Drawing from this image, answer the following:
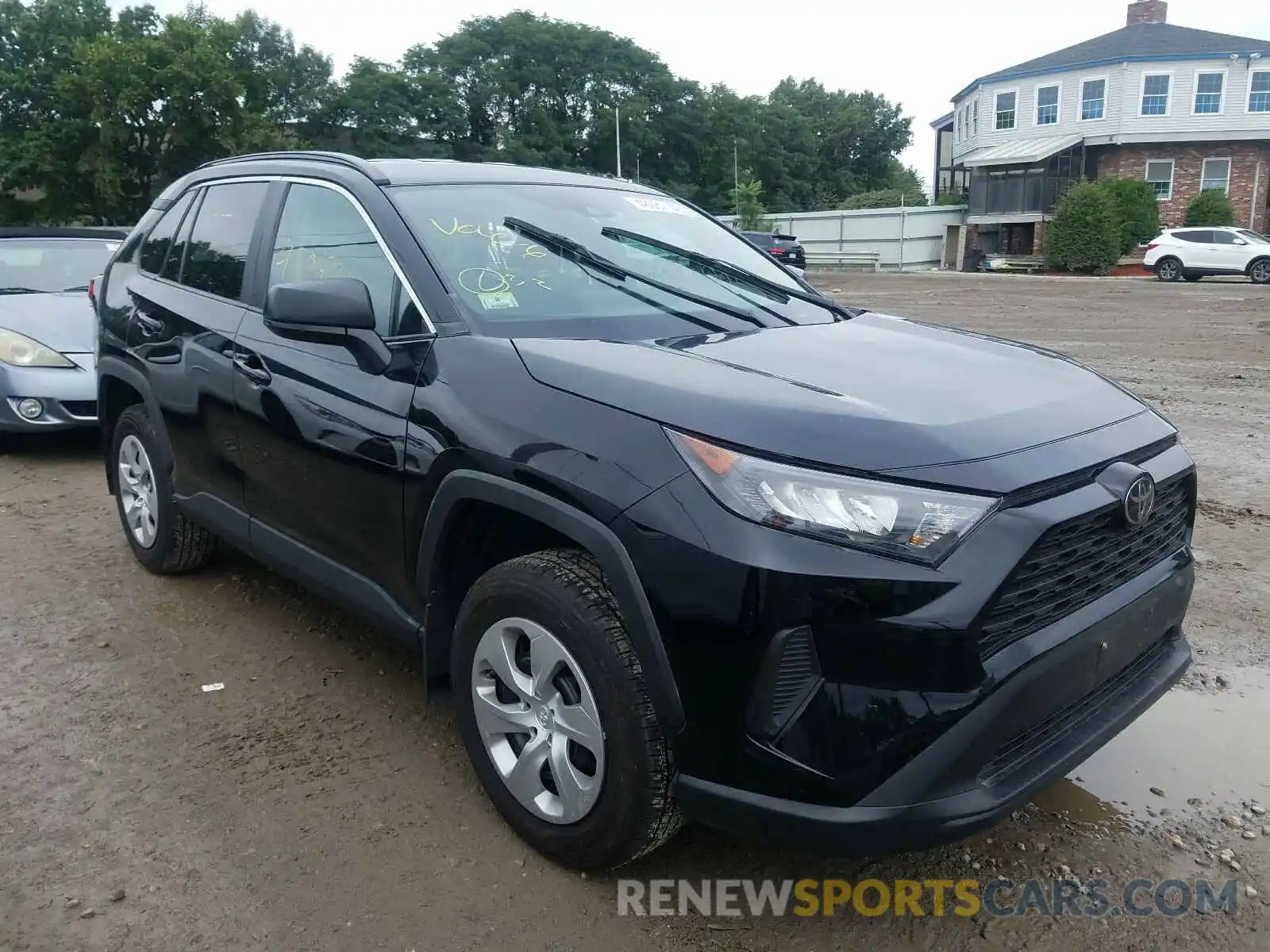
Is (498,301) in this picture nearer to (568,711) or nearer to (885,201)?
(568,711)

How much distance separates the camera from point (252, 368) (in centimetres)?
359

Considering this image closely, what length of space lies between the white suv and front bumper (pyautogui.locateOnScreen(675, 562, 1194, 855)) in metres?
27.4

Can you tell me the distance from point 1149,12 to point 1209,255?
2460 centimetres

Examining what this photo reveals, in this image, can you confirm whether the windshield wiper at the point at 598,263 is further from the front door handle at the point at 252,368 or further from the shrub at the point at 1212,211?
the shrub at the point at 1212,211

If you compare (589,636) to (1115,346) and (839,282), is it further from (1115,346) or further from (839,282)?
(839,282)

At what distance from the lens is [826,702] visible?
2113 millimetres

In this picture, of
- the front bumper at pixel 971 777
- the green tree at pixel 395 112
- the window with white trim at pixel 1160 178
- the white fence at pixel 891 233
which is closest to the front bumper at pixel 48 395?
the front bumper at pixel 971 777

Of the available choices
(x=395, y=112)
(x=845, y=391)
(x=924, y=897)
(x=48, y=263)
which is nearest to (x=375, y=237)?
(x=845, y=391)

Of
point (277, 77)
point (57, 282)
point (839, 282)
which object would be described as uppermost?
point (277, 77)

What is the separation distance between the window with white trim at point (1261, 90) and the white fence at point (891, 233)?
10693mm

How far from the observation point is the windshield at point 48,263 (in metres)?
7.82

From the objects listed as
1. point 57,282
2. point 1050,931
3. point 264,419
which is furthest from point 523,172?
point 57,282

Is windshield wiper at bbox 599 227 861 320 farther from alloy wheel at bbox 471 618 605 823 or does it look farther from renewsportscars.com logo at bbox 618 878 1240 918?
renewsportscars.com logo at bbox 618 878 1240 918

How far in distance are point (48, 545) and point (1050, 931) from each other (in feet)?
16.3
